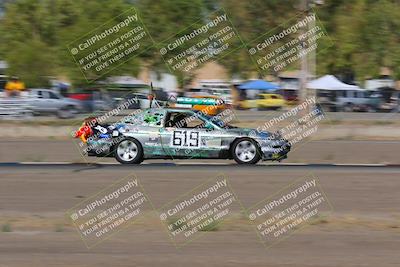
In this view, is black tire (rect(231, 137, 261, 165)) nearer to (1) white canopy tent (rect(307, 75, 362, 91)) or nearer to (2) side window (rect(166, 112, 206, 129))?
(2) side window (rect(166, 112, 206, 129))

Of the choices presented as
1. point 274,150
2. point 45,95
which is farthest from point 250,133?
point 45,95

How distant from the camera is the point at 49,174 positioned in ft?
49.1

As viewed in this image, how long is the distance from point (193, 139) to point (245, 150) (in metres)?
1.14

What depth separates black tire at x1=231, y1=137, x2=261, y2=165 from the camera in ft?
54.3

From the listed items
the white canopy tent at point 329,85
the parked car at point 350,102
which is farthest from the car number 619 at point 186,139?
the white canopy tent at point 329,85

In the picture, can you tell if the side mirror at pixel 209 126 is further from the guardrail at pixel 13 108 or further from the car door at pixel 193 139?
the guardrail at pixel 13 108

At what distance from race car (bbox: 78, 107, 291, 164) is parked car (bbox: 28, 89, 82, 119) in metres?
19.9

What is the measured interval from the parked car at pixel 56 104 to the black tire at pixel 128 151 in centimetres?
1993

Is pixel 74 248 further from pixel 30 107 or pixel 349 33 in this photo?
pixel 349 33

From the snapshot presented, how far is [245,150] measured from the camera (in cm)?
1656

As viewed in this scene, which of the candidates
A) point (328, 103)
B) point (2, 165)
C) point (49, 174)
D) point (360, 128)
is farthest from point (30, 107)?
point (328, 103)

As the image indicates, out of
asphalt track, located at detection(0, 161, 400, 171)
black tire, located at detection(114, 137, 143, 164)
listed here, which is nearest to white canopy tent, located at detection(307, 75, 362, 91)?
asphalt track, located at detection(0, 161, 400, 171)

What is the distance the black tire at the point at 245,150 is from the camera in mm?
16562

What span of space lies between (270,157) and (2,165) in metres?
5.80
